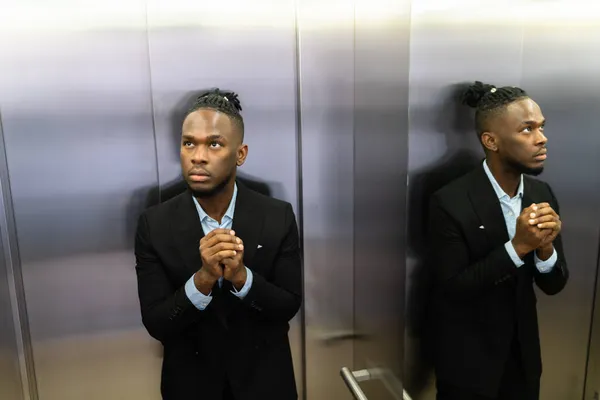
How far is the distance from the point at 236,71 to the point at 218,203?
473mm

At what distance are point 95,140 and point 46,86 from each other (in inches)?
7.9

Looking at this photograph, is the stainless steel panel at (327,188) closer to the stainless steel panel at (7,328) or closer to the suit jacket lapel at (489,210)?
the suit jacket lapel at (489,210)

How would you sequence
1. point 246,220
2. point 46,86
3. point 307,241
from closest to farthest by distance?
point 246,220 < point 46,86 < point 307,241

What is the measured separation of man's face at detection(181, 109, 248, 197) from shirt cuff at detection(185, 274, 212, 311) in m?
0.22

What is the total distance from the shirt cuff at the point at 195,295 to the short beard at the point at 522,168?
87 centimetres

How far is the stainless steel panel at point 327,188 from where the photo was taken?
171 centimetres

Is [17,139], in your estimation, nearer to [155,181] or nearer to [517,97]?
[155,181]

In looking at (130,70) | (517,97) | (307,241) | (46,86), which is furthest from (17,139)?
(517,97)

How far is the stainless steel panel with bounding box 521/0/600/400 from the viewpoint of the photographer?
1.70m

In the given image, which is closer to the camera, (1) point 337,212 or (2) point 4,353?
(2) point 4,353

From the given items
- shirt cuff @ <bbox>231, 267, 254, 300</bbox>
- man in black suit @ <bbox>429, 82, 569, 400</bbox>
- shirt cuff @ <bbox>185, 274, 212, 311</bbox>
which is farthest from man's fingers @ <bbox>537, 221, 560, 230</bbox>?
shirt cuff @ <bbox>185, 274, 212, 311</bbox>

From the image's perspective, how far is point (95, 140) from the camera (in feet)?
5.20

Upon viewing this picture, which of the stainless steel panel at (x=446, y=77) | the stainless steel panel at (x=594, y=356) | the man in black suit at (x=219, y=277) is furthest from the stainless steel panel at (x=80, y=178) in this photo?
the stainless steel panel at (x=594, y=356)

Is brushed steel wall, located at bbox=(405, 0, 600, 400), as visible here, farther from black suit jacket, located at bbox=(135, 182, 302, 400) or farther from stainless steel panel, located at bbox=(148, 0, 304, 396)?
black suit jacket, located at bbox=(135, 182, 302, 400)
